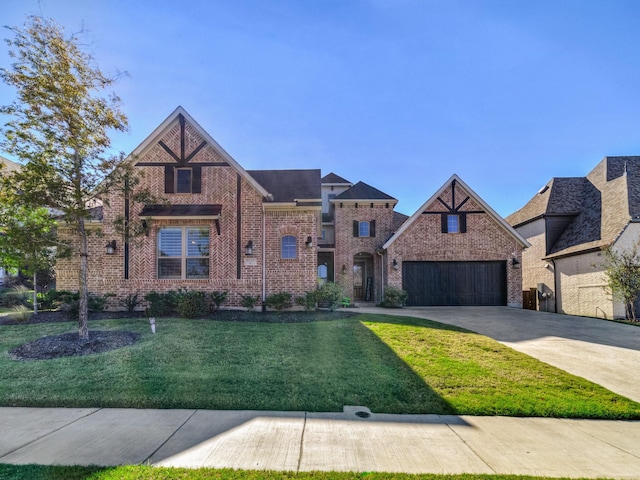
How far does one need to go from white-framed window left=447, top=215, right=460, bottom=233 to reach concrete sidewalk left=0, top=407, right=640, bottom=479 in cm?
1322

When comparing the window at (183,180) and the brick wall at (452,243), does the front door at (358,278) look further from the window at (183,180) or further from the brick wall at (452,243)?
the window at (183,180)

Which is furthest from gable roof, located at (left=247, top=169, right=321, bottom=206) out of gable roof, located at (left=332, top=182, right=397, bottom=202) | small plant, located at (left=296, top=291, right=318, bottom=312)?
gable roof, located at (left=332, top=182, right=397, bottom=202)

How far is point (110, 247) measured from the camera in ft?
38.4

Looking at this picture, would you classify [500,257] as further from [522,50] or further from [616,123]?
[522,50]

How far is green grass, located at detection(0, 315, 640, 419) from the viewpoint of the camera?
4414mm

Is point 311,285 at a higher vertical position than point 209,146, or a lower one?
lower

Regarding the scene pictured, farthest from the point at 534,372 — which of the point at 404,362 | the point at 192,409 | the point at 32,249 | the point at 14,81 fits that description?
the point at 14,81

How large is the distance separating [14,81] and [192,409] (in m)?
7.63

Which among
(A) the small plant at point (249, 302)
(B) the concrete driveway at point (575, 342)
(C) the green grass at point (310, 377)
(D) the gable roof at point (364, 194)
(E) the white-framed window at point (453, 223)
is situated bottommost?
(B) the concrete driveway at point (575, 342)

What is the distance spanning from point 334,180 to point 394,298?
1187 cm

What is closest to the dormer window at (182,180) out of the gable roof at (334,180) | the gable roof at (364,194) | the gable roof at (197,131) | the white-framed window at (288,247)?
the gable roof at (197,131)

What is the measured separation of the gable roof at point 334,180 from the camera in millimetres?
23938

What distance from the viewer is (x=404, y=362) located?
6203 mm

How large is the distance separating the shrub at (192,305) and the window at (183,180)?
410 centimetres
